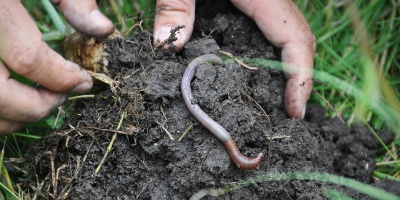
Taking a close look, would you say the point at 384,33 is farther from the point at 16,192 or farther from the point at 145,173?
the point at 16,192

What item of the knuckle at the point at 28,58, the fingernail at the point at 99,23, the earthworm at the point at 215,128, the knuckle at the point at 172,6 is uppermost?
the knuckle at the point at 28,58

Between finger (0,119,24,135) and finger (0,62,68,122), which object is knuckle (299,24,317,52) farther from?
finger (0,119,24,135)

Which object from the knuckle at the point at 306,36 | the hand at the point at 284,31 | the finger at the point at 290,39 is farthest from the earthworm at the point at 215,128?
the knuckle at the point at 306,36

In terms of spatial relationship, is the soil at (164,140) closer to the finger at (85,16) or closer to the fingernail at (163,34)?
the fingernail at (163,34)

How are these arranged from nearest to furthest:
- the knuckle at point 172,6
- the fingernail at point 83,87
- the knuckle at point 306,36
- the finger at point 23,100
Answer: the finger at point 23,100 < the fingernail at point 83,87 < the knuckle at point 172,6 < the knuckle at point 306,36

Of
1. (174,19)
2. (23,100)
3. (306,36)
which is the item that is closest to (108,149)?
(23,100)

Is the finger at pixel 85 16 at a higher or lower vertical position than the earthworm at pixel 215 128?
higher

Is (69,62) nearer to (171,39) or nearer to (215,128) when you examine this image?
(171,39)
